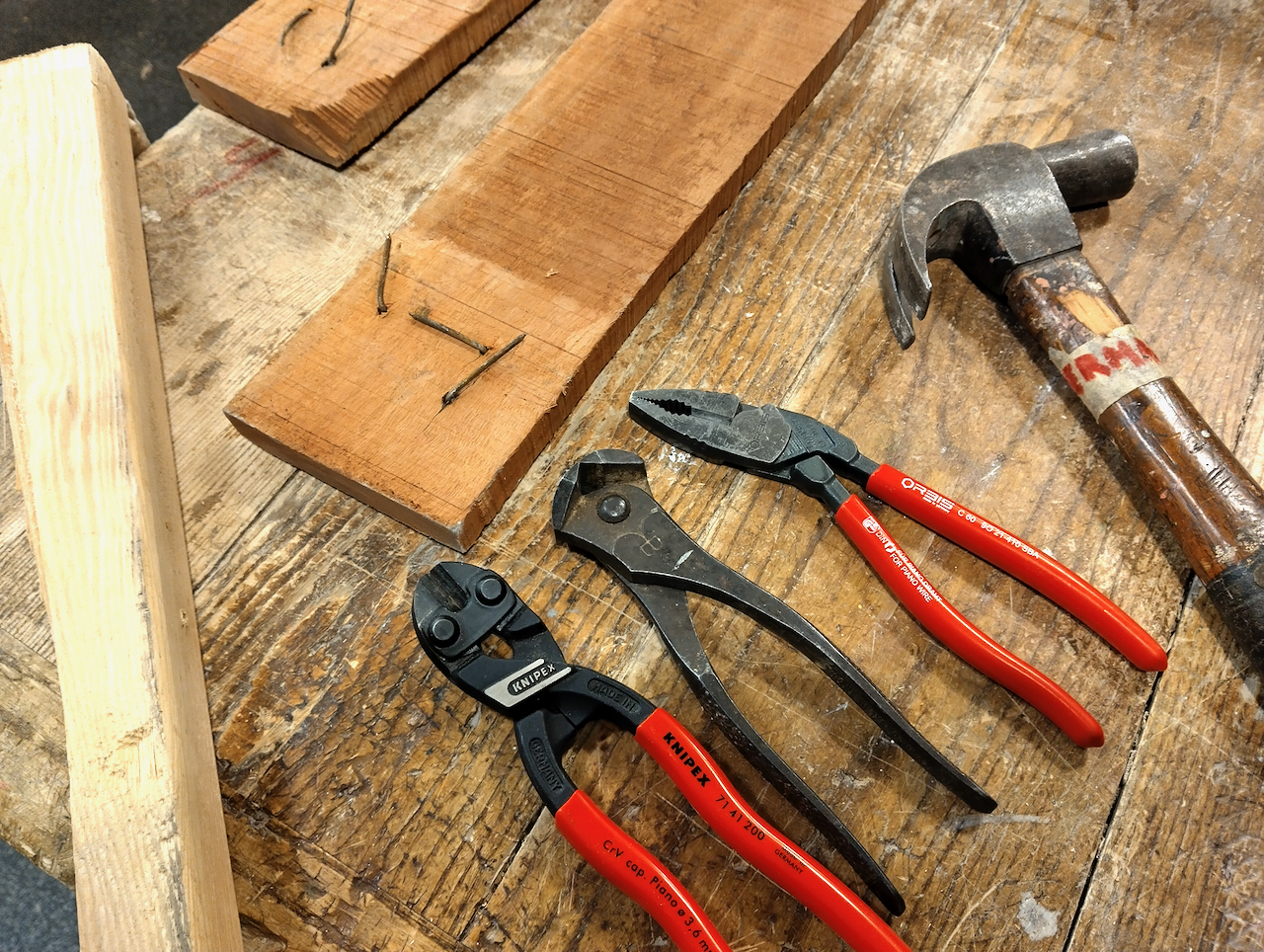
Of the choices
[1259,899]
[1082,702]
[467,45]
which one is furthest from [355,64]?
[1259,899]

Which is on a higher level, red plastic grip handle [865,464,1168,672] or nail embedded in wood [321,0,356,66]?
nail embedded in wood [321,0,356,66]

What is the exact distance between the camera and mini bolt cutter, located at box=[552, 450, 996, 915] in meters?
1.00

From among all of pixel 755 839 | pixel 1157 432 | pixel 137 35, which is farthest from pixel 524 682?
pixel 137 35

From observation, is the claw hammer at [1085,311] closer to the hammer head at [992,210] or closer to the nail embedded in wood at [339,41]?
the hammer head at [992,210]

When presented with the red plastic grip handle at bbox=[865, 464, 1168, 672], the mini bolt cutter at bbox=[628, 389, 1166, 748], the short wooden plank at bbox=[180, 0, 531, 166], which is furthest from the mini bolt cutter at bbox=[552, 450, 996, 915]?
the short wooden plank at bbox=[180, 0, 531, 166]

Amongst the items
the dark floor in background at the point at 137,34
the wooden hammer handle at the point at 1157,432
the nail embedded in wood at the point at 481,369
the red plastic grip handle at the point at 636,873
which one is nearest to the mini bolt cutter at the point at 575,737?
the red plastic grip handle at the point at 636,873

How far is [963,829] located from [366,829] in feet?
2.34

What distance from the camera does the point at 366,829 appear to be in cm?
106

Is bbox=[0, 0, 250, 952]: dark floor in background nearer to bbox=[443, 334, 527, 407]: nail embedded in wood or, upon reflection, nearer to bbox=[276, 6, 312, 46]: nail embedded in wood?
bbox=[276, 6, 312, 46]: nail embedded in wood

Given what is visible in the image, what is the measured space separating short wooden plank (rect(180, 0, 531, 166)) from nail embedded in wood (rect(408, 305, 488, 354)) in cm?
42

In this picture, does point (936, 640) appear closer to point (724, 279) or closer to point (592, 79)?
point (724, 279)

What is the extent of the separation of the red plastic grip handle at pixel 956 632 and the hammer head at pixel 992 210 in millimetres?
323

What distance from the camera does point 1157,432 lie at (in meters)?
1.16

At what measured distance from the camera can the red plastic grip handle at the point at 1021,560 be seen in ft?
3.55
